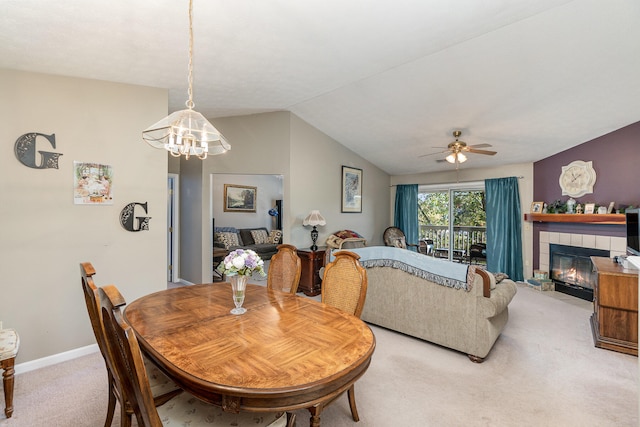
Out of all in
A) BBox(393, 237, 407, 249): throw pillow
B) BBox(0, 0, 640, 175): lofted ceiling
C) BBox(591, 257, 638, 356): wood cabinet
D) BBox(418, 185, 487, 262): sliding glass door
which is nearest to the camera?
BBox(0, 0, 640, 175): lofted ceiling

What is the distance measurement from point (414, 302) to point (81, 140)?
11.4 feet

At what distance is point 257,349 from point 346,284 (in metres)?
0.89

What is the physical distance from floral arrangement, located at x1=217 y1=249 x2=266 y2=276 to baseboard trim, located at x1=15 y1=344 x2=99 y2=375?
199 centimetres

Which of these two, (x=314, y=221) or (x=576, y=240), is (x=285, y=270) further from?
(x=576, y=240)

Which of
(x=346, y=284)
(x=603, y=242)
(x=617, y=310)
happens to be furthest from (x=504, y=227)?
(x=346, y=284)

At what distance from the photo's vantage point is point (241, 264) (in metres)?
1.72

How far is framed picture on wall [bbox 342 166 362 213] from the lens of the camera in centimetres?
565

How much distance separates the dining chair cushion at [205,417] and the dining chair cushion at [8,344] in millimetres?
1372

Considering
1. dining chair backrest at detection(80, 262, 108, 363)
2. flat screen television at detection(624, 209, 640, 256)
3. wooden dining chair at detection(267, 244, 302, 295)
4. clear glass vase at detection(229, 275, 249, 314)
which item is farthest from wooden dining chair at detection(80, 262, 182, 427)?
flat screen television at detection(624, 209, 640, 256)

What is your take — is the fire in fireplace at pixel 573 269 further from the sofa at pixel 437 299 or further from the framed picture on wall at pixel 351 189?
the framed picture on wall at pixel 351 189

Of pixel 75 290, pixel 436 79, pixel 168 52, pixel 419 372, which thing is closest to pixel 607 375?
pixel 419 372

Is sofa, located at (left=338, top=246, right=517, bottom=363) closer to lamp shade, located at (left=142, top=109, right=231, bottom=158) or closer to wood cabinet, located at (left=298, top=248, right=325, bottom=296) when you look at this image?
wood cabinet, located at (left=298, top=248, right=325, bottom=296)

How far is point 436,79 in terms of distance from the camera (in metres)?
3.44

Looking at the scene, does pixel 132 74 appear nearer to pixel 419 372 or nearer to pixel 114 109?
pixel 114 109
